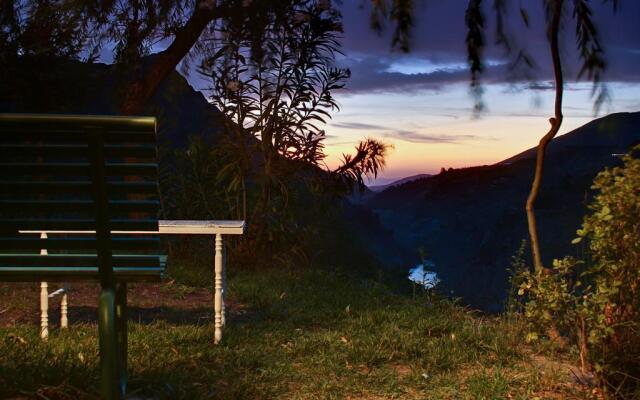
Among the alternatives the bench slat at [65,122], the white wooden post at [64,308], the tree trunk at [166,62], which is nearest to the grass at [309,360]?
the white wooden post at [64,308]

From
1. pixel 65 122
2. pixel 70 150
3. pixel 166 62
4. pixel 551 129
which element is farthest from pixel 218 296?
pixel 166 62

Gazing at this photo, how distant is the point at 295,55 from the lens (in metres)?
8.07

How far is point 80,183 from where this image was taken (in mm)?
2615

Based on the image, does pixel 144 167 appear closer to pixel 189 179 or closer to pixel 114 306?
pixel 114 306

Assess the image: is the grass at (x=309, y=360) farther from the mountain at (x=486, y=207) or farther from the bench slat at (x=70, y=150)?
the mountain at (x=486, y=207)

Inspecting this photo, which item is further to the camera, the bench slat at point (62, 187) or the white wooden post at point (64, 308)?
the white wooden post at point (64, 308)

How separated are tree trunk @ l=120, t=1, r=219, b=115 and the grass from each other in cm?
412

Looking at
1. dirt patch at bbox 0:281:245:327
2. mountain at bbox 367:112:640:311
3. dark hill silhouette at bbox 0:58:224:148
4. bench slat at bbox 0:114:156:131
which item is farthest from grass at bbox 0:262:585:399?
mountain at bbox 367:112:640:311

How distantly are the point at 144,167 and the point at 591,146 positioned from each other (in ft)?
71.6

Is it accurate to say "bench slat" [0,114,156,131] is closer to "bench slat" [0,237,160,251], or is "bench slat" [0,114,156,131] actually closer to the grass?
"bench slat" [0,237,160,251]

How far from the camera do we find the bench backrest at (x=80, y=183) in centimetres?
251

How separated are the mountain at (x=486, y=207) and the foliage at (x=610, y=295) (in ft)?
48.2

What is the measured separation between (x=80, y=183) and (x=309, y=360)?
6.77ft

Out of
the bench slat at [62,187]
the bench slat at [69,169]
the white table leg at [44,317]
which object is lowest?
the white table leg at [44,317]
